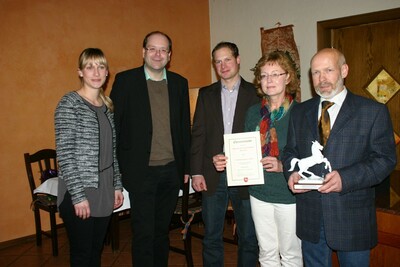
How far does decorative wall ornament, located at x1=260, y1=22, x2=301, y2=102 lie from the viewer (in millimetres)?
4672

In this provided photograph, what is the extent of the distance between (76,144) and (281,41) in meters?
3.48

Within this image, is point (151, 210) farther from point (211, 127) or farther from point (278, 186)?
point (278, 186)

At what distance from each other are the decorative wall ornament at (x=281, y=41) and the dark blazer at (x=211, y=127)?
2.28 meters

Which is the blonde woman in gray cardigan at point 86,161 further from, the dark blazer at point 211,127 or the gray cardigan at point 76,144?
the dark blazer at point 211,127

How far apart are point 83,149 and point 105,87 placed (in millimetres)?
2679

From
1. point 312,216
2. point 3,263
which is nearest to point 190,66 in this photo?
point 3,263

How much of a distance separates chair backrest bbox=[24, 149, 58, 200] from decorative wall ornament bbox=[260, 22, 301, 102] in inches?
124

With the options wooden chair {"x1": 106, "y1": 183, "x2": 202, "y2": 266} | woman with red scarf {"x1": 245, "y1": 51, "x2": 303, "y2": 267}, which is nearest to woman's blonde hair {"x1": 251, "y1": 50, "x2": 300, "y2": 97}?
woman with red scarf {"x1": 245, "y1": 51, "x2": 303, "y2": 267}

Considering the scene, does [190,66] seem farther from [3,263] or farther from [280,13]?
[3,263]

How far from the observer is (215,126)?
256 cm

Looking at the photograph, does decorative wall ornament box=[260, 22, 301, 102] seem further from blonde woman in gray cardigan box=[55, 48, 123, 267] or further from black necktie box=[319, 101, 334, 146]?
blonde woman in gray cardigan box=[55, 48, 123, 267]

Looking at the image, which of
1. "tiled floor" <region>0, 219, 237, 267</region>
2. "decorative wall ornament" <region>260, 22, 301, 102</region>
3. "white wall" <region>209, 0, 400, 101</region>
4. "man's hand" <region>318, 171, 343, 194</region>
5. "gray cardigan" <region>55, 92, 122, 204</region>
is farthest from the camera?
"decorative wall ornament" <region>260, 22, 301, 102</region>

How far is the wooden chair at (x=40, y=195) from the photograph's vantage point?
12.5ft

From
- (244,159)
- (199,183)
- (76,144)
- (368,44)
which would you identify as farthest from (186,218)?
(368,44)
